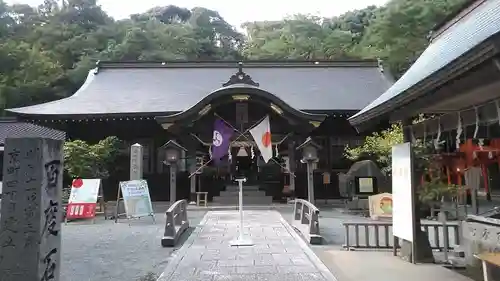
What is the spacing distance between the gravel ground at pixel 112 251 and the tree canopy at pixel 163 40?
18.9 meters

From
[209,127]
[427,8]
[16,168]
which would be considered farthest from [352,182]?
[427,8]

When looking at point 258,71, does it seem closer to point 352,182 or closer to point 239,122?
point 239,122

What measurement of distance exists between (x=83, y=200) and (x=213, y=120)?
18.6 feet

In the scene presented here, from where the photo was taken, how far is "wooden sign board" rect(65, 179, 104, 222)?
11.8 meters

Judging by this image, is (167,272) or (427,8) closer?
(167,272)

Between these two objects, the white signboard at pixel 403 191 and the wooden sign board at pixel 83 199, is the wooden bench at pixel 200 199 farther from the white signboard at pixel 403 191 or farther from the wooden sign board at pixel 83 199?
the white signboard at pixel 403 191

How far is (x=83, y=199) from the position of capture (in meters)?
11.9

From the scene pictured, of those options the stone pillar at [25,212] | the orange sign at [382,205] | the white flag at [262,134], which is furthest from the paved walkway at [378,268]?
the white flag at [262,134]

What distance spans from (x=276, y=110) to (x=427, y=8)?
20.1 m

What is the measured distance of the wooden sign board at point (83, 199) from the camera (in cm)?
1180

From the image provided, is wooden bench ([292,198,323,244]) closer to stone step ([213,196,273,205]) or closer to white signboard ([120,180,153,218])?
white signboard ([120,180,153,218])

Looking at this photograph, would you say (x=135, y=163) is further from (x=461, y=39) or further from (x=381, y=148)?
(x=461, y=39)

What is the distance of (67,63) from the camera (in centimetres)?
3562

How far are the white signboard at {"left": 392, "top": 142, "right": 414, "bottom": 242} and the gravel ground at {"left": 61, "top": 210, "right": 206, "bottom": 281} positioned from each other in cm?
389
